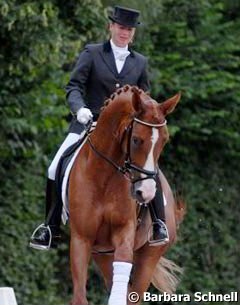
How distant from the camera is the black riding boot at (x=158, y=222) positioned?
10242mm

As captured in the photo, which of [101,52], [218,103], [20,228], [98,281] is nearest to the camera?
[101,52]

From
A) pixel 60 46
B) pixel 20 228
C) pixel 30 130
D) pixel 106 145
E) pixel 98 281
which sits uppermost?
pixel 106 145

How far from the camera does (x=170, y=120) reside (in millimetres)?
19000

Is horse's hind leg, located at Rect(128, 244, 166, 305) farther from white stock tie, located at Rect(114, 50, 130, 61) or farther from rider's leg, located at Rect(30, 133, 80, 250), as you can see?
white stock tie, located at Rect(114, 50, 130, 61)

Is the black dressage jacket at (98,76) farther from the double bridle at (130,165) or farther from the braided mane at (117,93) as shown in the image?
the double bridle at (130,165)

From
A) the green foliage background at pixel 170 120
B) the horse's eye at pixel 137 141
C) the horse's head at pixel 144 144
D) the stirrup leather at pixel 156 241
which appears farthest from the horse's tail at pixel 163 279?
the green foliage background at pixel 170 120

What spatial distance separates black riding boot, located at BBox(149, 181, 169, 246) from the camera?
1024 centimetres

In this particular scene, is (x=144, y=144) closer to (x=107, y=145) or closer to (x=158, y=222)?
(x=107, y=145)

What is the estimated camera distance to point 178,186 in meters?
19.4

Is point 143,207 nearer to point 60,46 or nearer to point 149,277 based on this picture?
point 149,277

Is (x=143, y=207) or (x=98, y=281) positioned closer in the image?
(x=143, y=207)

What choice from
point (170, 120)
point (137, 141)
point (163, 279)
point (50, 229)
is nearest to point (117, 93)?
point (137, 141)

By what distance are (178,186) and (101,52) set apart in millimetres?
9174

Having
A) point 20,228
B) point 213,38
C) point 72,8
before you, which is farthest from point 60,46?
point 213,38
